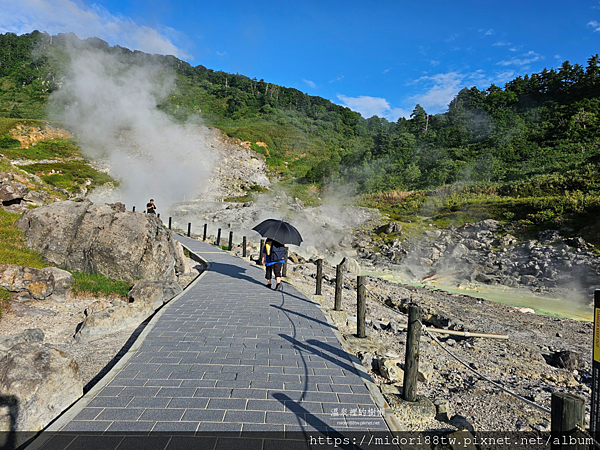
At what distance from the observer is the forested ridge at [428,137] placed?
97.6 ft

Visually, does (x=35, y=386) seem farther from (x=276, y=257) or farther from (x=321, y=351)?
(x=276, y=257)

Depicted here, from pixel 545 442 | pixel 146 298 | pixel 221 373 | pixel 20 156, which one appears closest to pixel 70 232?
pixel 146 298

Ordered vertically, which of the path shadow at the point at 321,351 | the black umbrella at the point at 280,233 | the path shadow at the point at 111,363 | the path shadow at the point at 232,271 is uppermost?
the black umbrella at the point at 280,233

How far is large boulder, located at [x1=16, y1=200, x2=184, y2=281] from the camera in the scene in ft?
30.0

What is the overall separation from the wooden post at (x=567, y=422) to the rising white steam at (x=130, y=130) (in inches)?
1495

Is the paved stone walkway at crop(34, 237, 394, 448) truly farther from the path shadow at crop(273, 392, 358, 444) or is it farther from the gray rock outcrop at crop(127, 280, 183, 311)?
the gray rock outcrop at crop(127, 280, 183, 311)

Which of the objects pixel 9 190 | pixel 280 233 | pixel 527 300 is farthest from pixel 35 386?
pixel 527 300

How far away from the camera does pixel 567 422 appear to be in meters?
2.10

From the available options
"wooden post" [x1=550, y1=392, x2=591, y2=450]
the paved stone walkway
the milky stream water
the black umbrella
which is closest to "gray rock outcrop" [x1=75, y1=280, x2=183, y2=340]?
the paved stone walkway

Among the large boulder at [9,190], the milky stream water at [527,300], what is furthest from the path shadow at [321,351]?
the large boulder at [9,190]

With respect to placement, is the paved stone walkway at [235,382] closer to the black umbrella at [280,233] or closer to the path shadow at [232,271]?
the black umbrella at [280,233]

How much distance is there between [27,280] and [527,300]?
1801cm

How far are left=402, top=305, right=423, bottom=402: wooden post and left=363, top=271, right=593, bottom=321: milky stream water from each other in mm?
11641

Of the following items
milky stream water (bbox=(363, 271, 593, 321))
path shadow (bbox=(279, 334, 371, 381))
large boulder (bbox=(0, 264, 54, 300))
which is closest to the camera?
path shadow (bbox=(279, 334, 371, 381))
